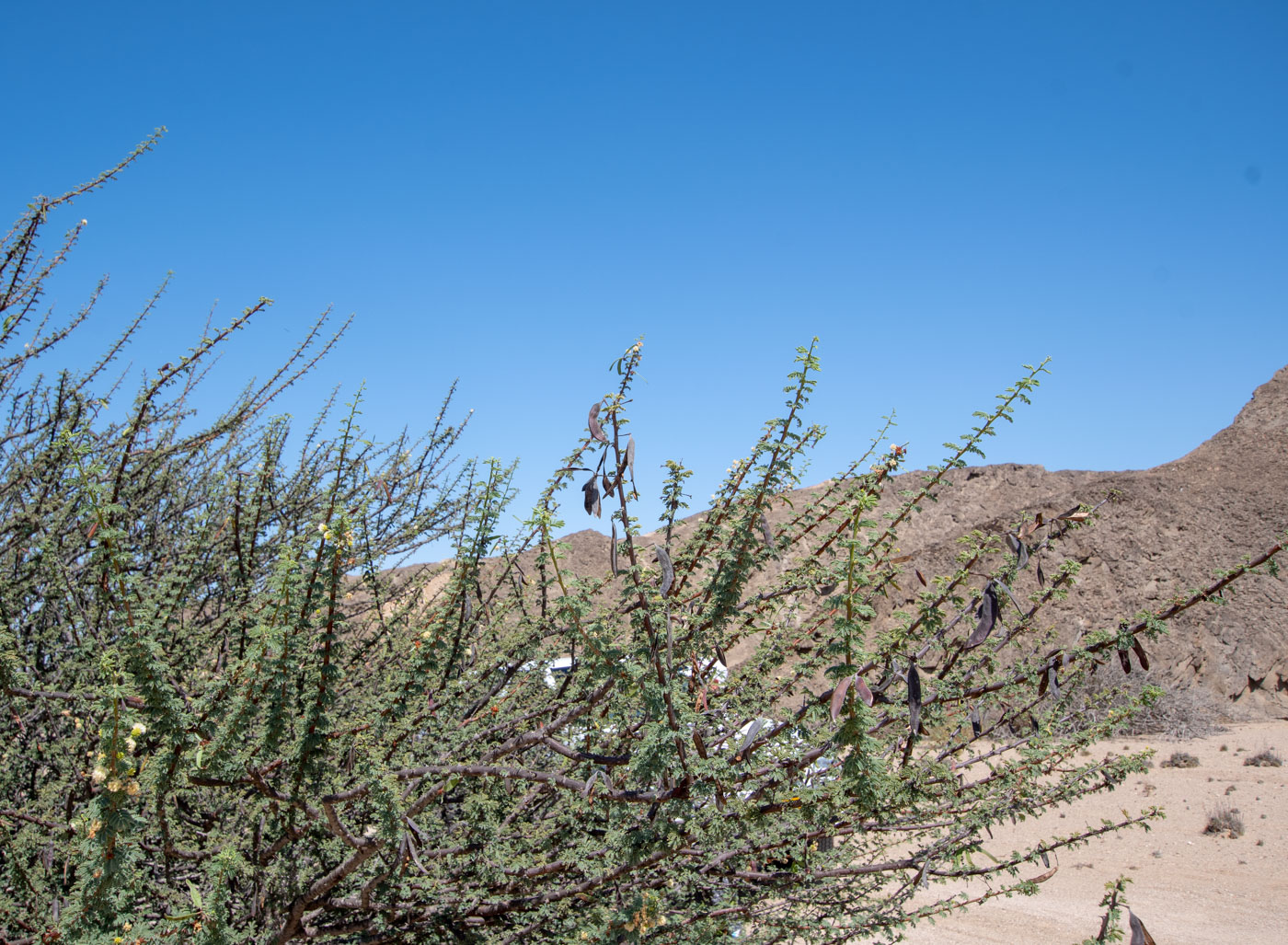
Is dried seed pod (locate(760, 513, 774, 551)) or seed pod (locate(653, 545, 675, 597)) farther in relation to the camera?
dried seed pod (locate(760, 513, 774, 551))

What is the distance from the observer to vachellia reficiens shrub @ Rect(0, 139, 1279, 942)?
6.05 ft

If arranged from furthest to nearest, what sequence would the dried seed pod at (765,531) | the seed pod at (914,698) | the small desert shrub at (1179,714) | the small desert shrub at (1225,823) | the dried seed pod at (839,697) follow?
the small desert shrub at (1179,714) < the small desert shrub at (1225,823) < the dried seed pod at (765,531) < the seed pod at (914,698) < the dried seed pod at (839,697)

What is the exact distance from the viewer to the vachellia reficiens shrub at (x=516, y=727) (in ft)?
6.05

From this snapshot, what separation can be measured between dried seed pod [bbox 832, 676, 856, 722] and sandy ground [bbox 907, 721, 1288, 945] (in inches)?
168

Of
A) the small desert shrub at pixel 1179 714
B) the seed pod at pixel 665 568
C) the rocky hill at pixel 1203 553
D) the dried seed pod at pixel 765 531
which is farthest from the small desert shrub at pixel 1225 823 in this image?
the seed pod at pixel 665 568

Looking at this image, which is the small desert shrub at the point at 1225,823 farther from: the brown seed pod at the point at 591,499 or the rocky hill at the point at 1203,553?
the brown seed pod at the point at 591,499

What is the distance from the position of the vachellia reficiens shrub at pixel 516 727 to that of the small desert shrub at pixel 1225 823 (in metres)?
8.22

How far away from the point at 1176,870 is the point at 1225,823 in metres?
1.24

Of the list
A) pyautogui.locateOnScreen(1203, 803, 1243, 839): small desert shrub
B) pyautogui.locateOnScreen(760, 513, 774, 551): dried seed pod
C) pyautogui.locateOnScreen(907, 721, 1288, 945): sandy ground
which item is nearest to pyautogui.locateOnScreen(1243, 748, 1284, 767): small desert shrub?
pyautogui.locateOnScreen(907, 721, 1288, 945): sandy ground

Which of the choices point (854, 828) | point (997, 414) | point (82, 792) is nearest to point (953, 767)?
point (854, 828)

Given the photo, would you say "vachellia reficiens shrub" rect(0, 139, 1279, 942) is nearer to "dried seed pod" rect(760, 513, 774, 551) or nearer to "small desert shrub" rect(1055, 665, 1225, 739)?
"dried seed pod" rect(760, 513, 774, 551)

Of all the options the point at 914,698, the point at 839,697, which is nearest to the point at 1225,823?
the point at 914,698

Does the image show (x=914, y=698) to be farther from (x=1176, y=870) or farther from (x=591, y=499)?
(x=1176, y=870)

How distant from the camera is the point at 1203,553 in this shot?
57.3ft
